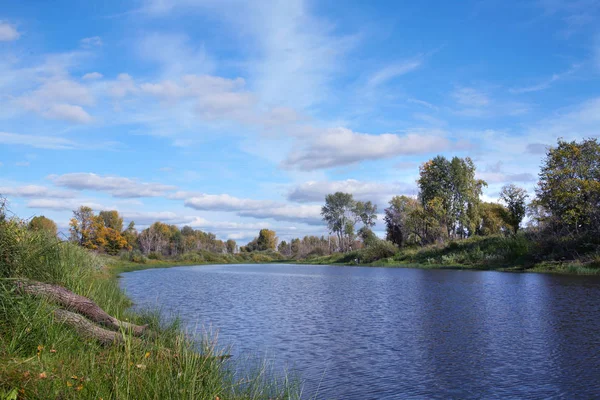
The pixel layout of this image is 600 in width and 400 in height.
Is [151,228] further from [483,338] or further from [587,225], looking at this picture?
[483,338]

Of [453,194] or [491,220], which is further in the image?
[491,220]

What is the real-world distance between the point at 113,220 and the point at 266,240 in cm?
4970

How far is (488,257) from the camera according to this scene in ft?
139

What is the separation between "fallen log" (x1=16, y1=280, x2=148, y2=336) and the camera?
8.91 m

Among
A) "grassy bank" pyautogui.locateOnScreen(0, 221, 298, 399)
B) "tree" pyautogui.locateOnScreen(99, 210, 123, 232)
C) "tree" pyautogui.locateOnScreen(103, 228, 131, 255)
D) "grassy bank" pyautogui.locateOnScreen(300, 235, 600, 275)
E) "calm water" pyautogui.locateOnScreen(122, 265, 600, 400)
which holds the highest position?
"tree" pyautogui.locateOnScreen(99, 210, 123, 232)

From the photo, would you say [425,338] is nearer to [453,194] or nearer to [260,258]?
[453,194]

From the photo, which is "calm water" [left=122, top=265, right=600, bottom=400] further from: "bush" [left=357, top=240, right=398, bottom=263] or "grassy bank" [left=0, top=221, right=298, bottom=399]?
"bush" [left=357, top=240, right=398, bottom=263]

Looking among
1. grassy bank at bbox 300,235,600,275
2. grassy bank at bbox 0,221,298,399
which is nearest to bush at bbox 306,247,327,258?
grassy bank at bbox 300,235,600,275

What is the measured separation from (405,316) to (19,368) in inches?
520

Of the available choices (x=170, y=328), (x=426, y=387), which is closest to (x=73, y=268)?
(x=170, y=328)

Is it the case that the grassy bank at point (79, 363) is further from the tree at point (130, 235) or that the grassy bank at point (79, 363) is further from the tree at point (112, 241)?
the tree at point (130, 235)

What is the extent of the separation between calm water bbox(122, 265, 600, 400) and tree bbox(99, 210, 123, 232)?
267 feet

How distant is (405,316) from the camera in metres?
16.9

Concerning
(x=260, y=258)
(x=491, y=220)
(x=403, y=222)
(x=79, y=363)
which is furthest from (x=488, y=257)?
(x=260, y=258)
